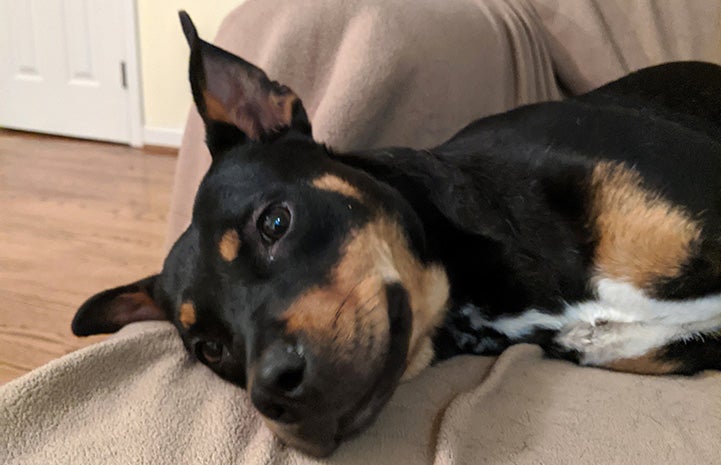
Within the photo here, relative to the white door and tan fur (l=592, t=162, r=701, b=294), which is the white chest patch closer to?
tan fur (l=592, t=162, r=701, b=294)

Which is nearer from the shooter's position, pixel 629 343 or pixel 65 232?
pixel 629 343

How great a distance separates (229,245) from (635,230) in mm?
814

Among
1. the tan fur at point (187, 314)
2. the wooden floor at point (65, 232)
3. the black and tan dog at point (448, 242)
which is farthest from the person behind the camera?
the wooden floor at point (65, 232)

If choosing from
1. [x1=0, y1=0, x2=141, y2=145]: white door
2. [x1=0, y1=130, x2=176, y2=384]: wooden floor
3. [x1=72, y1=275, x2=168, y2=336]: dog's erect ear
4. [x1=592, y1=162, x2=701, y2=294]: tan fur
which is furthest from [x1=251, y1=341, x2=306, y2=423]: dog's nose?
[x1=0, y1=0, x2=141, y2=145]: white door

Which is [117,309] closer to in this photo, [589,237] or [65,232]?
[589,237]

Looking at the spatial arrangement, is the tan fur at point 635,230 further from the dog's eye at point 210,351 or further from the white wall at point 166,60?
the white wall at point 166,60

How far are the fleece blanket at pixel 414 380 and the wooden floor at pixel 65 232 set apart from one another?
36.8 inches

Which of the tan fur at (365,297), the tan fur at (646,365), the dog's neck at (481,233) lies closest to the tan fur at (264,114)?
the dog's neck at (481,233)

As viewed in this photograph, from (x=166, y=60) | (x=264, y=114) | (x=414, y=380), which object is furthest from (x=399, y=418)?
(x=166, y=60)

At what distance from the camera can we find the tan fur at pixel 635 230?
4.44 ft

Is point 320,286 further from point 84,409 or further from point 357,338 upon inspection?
point 84,409

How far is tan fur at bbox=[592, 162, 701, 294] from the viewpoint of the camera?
1353 mm

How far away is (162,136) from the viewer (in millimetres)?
5562

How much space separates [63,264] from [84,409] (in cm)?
229
